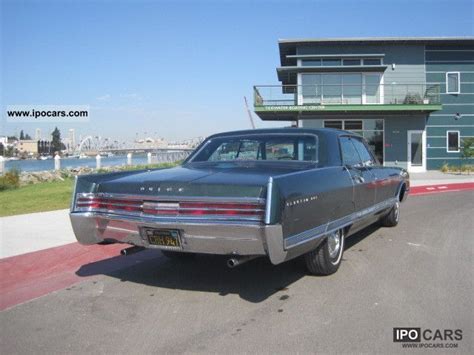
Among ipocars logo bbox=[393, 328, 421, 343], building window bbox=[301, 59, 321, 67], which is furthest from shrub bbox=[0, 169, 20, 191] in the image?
building window bbox=[301, 59, 321, 67]

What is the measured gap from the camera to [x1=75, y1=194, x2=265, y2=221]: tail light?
427 cm

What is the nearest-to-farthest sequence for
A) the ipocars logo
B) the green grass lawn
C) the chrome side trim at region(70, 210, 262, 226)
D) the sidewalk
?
the ipocars logo, the chrome side trim at region(70, 210, 262, 226), the green grass lawn, the sidewalk

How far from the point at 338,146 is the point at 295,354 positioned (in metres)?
3.10

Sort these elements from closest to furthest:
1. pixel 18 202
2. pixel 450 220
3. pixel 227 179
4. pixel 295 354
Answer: pixel 295 354 < pixel 227 179 < pixel 450 220 < pixel 18 202

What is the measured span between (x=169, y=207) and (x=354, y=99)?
77.5ft

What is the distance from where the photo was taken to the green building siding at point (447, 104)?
28891mm

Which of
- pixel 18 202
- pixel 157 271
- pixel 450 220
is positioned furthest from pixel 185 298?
pixel 18 202

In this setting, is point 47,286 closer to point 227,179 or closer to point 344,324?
point 227,179

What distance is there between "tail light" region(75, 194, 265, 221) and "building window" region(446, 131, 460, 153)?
27.6 m

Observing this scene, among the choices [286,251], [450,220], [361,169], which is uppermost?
[361,169]

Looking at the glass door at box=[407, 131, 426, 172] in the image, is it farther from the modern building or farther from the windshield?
the windshield

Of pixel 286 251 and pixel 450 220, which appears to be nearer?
pixel 286 251

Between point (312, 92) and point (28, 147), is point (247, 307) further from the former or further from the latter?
point (28, 147)

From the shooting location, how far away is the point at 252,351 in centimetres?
367
